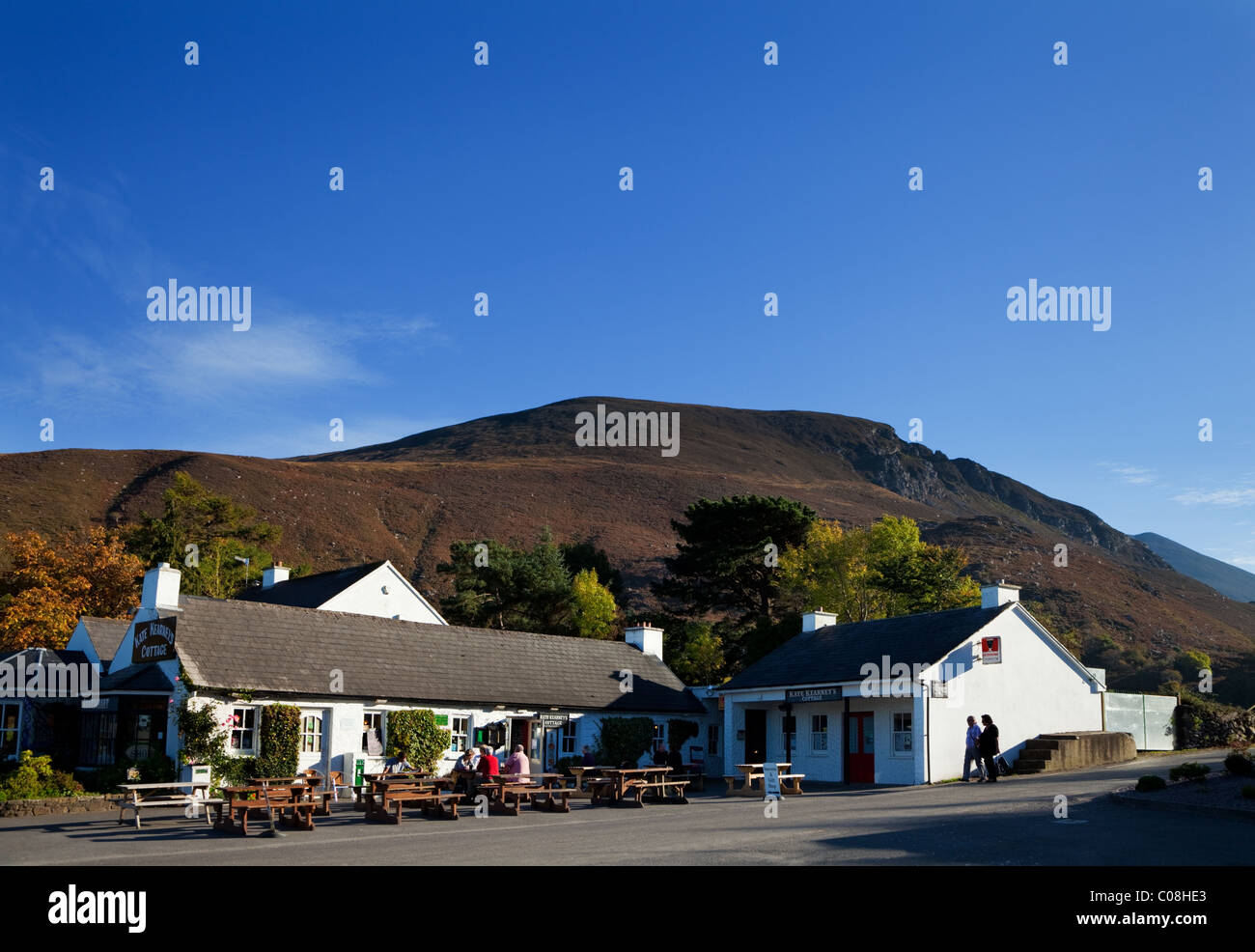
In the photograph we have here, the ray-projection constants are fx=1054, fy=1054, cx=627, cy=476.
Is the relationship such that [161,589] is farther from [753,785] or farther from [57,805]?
[753,785]

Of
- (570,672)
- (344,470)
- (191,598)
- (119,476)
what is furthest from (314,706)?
(344,470)

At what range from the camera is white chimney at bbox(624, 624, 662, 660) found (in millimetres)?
38062

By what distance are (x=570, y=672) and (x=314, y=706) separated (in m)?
9.45

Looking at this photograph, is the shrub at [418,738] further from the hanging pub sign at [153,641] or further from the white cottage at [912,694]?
the white cottage at [912,694]

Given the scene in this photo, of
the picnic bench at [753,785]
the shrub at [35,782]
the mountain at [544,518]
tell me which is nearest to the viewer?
the shrub at [35,782]

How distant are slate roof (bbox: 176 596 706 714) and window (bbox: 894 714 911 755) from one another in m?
8.13

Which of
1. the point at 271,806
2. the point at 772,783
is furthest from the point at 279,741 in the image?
the point at 772,783

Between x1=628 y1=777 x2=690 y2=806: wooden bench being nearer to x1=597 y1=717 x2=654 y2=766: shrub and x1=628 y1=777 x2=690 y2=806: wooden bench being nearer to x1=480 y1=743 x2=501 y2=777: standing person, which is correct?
x1=480 y1=743 x2=501 y2=777: standing person

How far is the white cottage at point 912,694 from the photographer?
27625 mm

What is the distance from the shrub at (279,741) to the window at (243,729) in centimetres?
22

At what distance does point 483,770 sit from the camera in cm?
2261

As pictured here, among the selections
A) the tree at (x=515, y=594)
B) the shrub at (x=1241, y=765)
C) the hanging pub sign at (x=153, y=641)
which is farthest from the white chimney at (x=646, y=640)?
the shrub at (x=1241, y=765)
